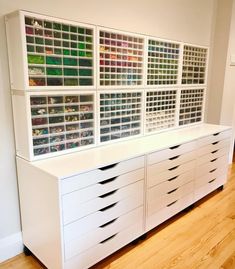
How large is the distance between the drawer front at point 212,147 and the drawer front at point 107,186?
2.85 feet

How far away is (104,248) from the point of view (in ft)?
5.44

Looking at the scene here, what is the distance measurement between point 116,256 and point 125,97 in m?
1.24

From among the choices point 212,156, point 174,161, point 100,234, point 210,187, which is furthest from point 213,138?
point 100,234

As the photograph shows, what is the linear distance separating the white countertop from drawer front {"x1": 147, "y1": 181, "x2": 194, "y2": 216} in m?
0.37

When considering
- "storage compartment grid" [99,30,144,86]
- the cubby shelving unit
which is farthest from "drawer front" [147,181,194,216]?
"storage compartment grid" [99,30,144,86]

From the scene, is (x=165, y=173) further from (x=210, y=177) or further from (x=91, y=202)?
(x=210, y=177)

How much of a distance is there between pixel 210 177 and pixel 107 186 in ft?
4.89

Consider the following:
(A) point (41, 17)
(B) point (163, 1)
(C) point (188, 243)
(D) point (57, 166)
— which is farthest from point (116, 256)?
(B) point (163, 1)

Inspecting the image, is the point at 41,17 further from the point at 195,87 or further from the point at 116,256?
the point at 195,87

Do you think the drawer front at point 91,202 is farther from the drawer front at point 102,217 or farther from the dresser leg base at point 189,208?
the dresser leg base at point 189,208

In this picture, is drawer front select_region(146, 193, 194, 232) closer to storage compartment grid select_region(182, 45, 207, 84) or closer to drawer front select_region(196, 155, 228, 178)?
drawer front select_region(196, 155, 228, 178)

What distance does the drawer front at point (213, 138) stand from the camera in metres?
2.37

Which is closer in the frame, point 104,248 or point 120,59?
point 104,248

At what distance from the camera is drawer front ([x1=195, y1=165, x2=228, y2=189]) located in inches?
96.6
